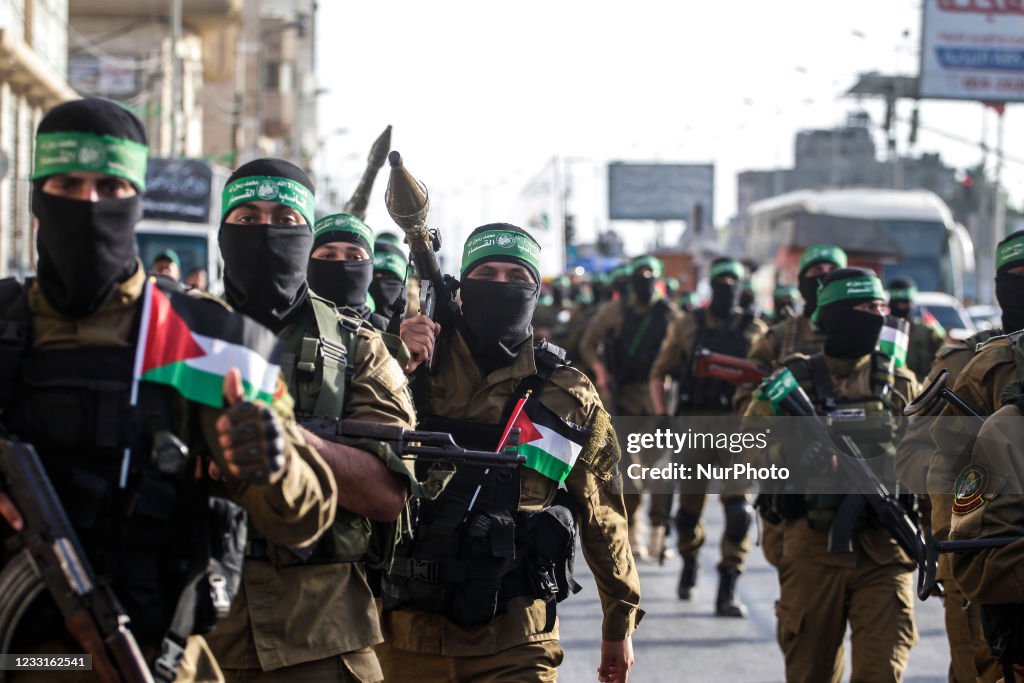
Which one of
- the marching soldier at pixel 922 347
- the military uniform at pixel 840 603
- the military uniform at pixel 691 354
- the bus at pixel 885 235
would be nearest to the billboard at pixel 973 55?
the bus at pixel 885 235

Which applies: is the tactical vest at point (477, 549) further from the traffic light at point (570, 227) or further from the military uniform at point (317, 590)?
the traffic light at point (570, 227)

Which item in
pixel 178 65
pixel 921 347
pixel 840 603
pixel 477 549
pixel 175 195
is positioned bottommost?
pixel 840 603

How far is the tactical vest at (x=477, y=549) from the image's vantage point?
4449 mm

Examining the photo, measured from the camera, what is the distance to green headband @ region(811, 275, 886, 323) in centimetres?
664

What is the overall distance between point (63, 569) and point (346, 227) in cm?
296

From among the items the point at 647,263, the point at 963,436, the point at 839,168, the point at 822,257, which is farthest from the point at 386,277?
the point at 839,168

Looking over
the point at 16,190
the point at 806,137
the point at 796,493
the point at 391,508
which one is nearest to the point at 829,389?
the point at 796,493

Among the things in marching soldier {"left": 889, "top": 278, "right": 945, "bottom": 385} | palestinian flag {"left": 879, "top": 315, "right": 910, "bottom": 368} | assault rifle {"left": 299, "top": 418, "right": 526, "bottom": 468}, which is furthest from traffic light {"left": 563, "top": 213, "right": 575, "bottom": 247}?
assault rifle {"left": 299, "top": 418, "right": 526, "bottom": 468}

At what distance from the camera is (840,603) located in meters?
6.23

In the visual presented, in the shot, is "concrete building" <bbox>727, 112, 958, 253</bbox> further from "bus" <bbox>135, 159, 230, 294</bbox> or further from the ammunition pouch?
the ammunition pouch

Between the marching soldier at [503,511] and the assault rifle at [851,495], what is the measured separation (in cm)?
160

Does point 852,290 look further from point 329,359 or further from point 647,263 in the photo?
point 647,263

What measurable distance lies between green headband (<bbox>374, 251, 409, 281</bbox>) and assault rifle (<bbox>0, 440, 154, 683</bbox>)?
14.2 feet

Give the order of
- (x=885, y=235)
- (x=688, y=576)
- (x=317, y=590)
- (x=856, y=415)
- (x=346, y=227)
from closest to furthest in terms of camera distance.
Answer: (x=317, y=590) < (x=346, y=227) < (x=856, y=415) < (x=688, y=576) < (x=885, y=235)
